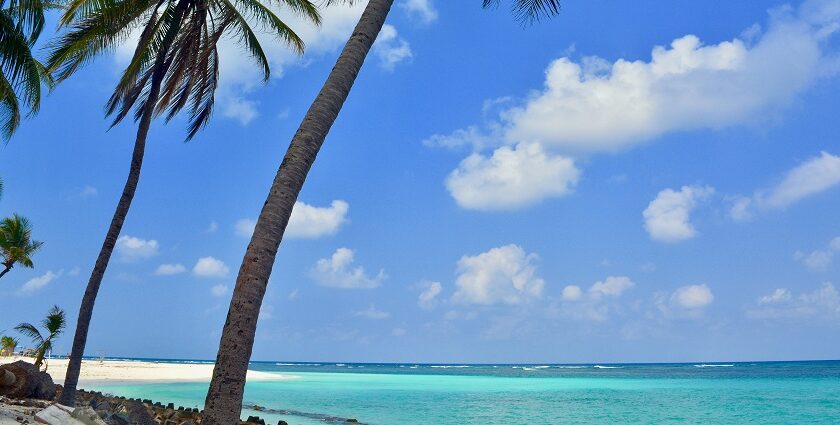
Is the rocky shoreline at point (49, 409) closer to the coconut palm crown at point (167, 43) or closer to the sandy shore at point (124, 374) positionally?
the coconut palm crown at point (167, 43)

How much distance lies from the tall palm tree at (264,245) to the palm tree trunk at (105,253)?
9.09 m

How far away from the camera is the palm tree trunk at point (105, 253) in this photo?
13.1 m

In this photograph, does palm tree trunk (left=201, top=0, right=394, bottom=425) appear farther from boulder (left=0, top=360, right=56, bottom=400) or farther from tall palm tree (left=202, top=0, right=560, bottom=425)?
boulder (left=0, top=360, right=56, bottom=400)

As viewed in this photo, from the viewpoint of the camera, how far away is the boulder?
42.2 ft

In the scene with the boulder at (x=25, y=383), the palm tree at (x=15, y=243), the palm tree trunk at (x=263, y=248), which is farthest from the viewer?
the palm tree at (x=15, y=243)

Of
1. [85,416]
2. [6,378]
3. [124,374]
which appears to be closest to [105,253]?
[6,378]

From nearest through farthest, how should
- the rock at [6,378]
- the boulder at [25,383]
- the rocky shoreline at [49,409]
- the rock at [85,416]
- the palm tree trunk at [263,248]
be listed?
the palm tree trunk at [263,248] → the rocky shoreline at [49,409] → the rock at [85,416] → the rock at [6,378] → the boulder at [25,383]

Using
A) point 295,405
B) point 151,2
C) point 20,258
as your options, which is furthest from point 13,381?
point 295,405

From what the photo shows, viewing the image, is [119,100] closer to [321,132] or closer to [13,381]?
[13,381]

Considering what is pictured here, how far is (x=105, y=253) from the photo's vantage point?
13.9 meters

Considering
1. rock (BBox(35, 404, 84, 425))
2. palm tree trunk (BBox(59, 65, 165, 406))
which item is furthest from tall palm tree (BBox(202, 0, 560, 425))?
palm tree trunk (BBox(59, 65, 165, 406))

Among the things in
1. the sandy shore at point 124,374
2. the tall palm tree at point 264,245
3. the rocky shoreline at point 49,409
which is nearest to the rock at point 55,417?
the rocky shoreline at point 49,409

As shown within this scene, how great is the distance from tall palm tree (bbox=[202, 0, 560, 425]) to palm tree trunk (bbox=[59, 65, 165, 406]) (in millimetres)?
9088


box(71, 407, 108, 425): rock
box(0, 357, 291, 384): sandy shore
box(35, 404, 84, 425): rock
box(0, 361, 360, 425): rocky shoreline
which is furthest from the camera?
box(0, 357, 291, 384): sandy shore
